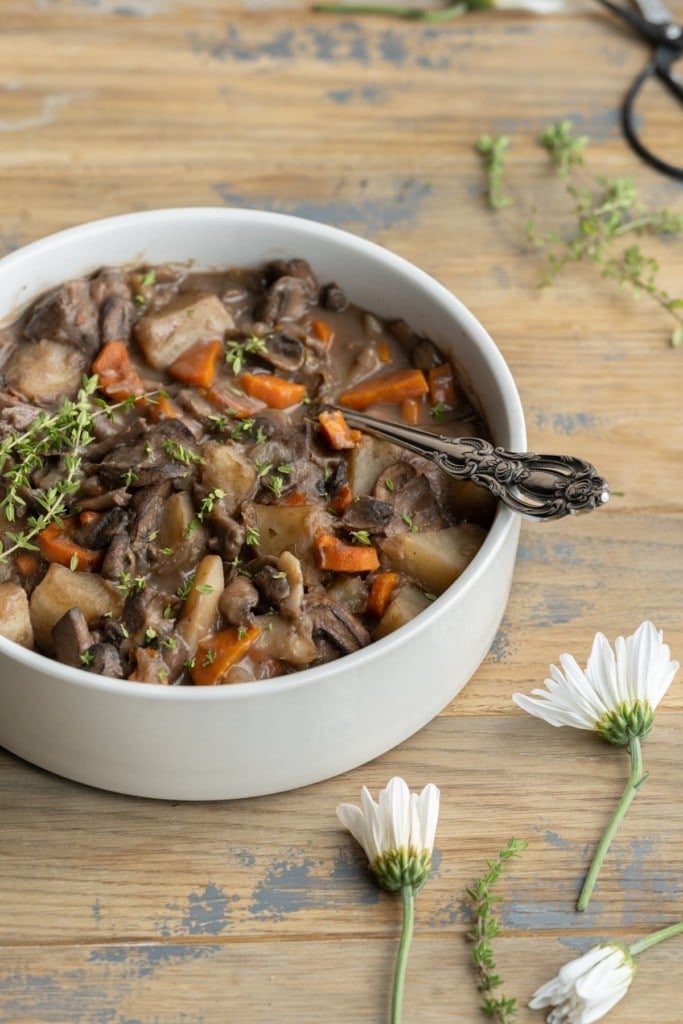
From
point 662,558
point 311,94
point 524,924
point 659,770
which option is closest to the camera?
point 524,924

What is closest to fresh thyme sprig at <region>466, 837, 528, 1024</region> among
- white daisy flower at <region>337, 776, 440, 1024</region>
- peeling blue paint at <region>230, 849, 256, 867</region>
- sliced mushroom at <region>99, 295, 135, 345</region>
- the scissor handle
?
white daisy flower at <region>337, 776, 440, 1024</region>

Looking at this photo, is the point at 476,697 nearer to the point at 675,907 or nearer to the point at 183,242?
the point at 675,907

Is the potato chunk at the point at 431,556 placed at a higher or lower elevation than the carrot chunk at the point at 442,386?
lower

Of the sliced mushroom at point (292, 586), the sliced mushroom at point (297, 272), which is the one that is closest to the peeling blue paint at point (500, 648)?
the sliced mushroom at point (292, 586)

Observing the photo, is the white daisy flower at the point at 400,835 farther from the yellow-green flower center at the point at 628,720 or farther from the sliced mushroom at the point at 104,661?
the sliced mushroom at the point at 104,661

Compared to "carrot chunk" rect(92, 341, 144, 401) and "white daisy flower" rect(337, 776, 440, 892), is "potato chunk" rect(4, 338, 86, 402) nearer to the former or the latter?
"carrot chunk" rect(92, 341, 144, 401)

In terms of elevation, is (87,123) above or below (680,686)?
above

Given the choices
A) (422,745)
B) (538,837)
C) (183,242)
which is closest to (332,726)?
(422,745)
